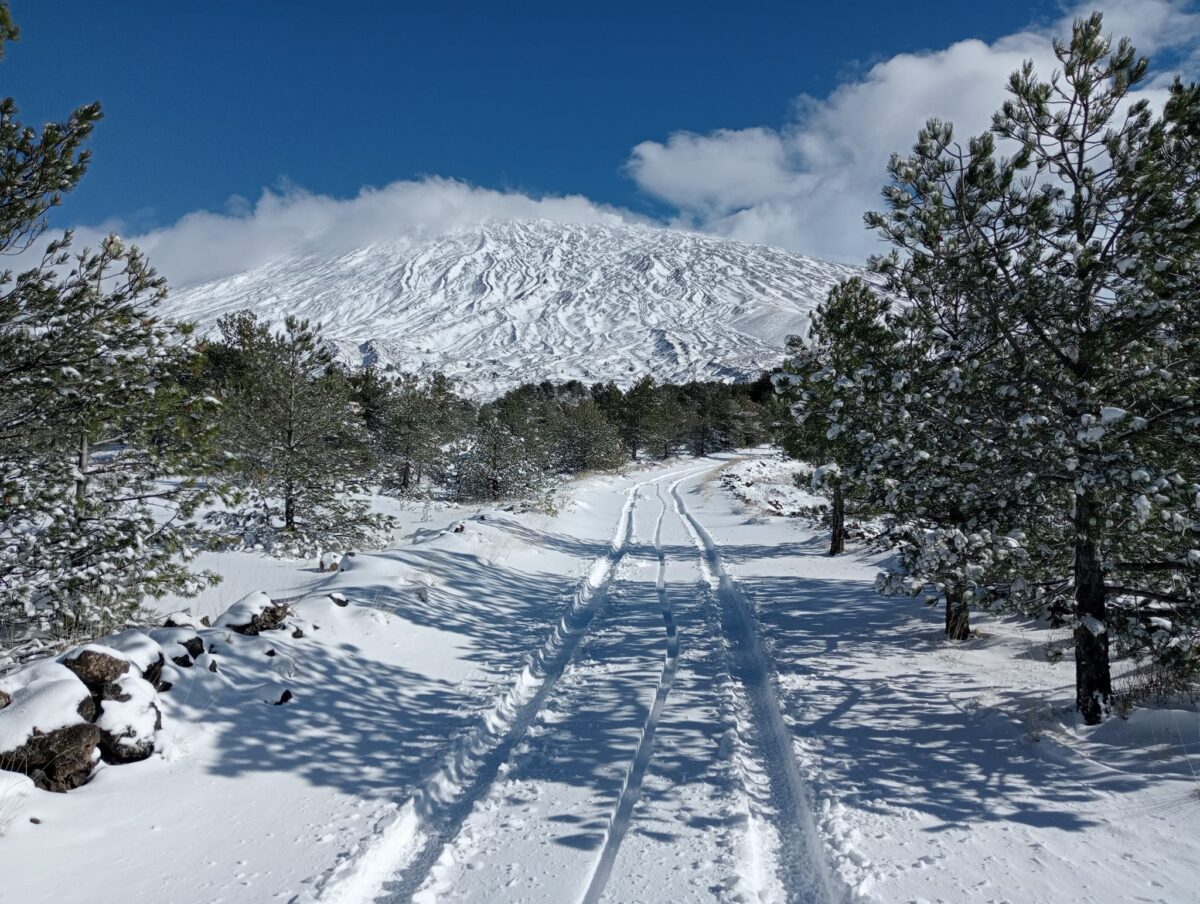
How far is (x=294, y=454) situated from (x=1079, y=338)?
1468 centimetres

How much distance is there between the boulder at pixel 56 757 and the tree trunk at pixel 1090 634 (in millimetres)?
7750

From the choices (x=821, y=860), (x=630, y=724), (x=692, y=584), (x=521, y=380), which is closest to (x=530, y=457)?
(x=692, y=584)

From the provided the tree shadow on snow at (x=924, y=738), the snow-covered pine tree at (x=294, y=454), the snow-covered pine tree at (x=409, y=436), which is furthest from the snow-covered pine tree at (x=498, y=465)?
the tree shadow on snow at (x=924, y=738)

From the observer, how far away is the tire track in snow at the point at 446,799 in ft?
12.3

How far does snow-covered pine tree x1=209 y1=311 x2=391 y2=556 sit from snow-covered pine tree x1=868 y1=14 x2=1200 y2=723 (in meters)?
12.6

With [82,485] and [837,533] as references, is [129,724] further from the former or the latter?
[837,533]

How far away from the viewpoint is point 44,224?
5648mm

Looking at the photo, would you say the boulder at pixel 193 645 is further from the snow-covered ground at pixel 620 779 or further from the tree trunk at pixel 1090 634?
the tree trunk at pixel 1090 634

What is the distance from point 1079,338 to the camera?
17.0ft

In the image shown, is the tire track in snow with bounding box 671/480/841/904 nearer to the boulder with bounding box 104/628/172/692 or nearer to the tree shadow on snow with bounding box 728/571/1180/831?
the tree shadow on snow with bounding box 728/571/1180/831

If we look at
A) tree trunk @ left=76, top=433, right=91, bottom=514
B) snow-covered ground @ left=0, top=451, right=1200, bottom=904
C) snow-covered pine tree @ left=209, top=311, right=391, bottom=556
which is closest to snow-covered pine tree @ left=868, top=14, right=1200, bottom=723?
snow-covered ground @ left=0, top=451, right=1200, bottom=904

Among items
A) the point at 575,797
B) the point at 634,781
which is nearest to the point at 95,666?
the point at 575,797

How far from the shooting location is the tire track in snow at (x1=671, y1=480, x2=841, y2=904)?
372 cm

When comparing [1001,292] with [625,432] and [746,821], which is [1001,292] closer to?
[746,821]
